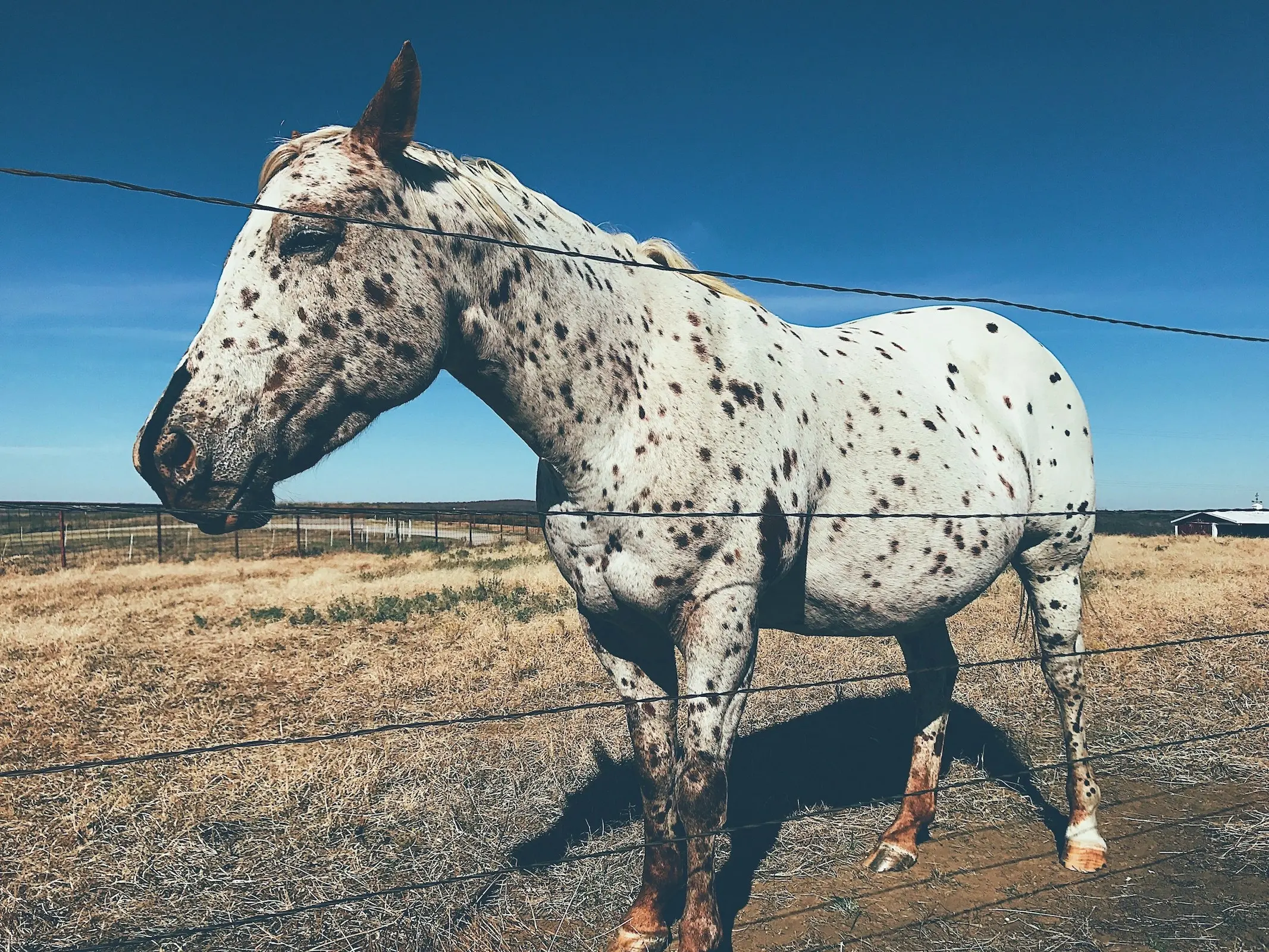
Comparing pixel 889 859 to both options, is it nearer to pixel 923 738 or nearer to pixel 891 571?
pixel 923 738

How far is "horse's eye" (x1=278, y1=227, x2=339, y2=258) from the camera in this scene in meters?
2.03

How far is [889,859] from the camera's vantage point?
3.65m

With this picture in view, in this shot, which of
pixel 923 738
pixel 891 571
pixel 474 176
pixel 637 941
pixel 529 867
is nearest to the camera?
pixel 474 176

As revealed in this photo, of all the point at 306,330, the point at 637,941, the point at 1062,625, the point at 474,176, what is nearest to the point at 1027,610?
the point at 1062,625

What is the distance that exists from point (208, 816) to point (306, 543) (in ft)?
94.6

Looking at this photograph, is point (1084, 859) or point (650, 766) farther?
point (1084, 859)

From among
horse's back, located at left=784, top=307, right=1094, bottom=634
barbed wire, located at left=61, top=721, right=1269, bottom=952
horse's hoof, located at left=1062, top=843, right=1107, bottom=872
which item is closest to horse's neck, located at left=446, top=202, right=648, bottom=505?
horse's back, located at left=784, top=307, right=1094, bottom=634

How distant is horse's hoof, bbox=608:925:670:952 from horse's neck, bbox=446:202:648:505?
5.95 ft

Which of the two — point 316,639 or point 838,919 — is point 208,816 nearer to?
point 838,919

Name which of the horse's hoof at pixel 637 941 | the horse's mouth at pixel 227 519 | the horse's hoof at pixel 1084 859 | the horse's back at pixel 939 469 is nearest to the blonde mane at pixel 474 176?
the horse's mouth at pixel 227 519

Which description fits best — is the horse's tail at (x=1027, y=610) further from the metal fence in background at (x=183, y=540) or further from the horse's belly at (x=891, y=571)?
the metal fence in background at (x=183, y=540)

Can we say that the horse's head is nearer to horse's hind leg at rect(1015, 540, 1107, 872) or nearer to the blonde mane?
the blonde mane

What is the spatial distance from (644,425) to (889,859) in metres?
2.68

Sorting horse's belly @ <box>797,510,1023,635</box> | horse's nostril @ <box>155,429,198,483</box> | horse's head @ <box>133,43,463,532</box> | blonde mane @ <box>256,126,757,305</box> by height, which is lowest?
horse's belly @ <box>797,510,1023,635</box>
